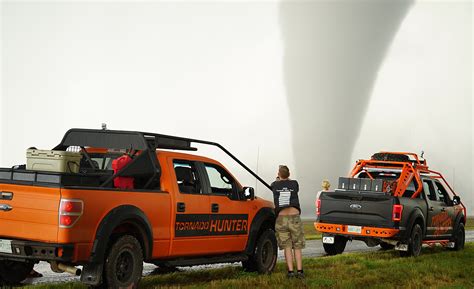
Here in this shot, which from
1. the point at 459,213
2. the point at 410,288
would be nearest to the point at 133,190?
the point at 410,288

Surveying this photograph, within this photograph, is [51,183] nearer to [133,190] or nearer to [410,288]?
[133,190]

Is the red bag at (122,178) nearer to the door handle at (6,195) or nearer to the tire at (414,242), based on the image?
the door handle at (6,195)

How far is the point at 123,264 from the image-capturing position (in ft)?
29.5

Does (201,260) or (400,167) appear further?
(400,167)

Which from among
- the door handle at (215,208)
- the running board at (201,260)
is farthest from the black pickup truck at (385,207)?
the door handle at (215,208)

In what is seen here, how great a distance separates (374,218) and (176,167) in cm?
667

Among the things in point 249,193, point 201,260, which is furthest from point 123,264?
point 249,193

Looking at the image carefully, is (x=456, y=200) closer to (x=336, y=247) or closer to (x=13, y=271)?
(x=336, y=247)

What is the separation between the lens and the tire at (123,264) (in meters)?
8.69

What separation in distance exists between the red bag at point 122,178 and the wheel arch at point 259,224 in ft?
9.25

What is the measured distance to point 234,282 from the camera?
10445mm

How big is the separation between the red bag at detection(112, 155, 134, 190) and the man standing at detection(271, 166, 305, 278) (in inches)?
113

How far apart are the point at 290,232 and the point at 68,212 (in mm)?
4549

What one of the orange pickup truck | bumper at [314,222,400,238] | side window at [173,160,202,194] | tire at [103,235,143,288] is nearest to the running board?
the orange pickup truck
